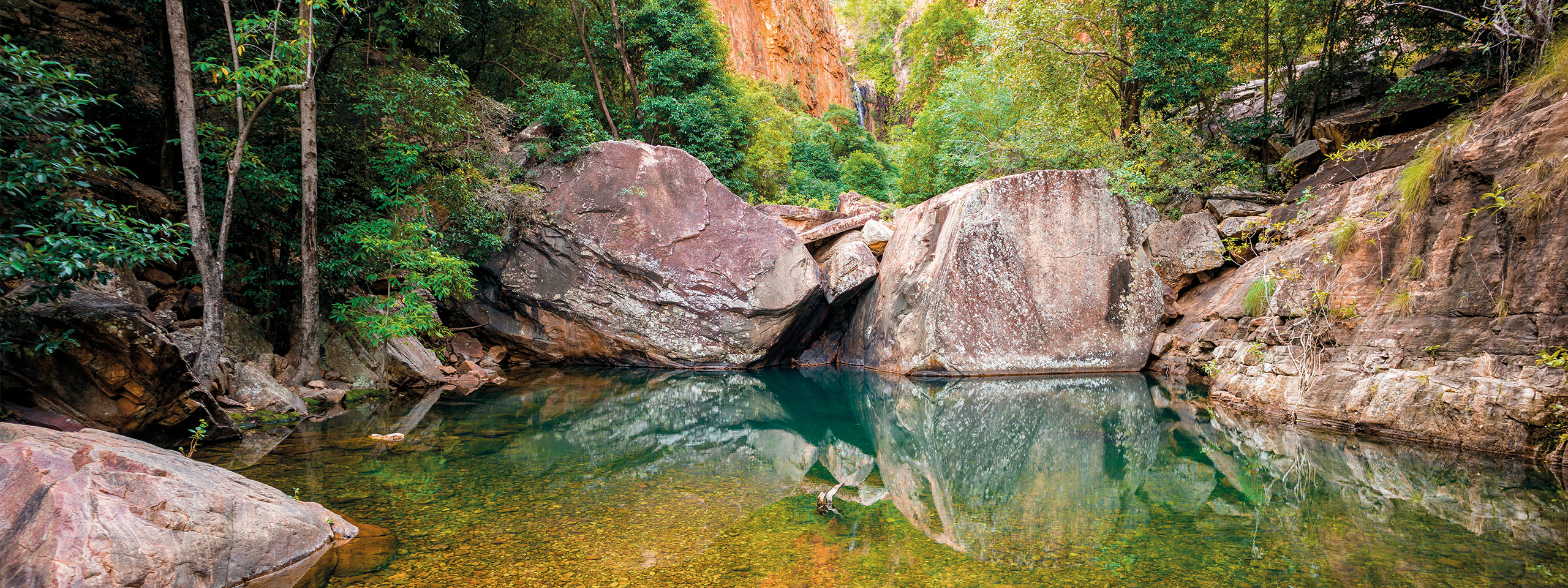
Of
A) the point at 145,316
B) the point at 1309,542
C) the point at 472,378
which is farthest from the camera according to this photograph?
the point at 472,378

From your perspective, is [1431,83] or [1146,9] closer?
[1431,83]

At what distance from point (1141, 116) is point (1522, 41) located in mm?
7392

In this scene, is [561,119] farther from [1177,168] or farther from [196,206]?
[1177,168]

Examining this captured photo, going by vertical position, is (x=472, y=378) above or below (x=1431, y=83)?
below

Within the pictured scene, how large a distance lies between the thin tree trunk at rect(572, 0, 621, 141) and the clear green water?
35.8 ft

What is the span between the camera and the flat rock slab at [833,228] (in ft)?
50.8

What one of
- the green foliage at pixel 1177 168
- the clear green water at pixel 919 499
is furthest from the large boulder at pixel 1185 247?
the clear green water at pixel 919 499

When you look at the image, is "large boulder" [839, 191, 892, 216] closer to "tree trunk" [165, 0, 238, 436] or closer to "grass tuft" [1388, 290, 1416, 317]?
"grass tuft" [1388, 290, 1416, 317]

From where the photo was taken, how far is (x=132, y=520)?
3176mm

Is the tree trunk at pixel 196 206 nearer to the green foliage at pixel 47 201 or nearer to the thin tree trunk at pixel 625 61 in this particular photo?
the green foliage at pixel 47 201

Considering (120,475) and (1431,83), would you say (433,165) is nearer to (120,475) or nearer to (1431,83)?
(120,475)

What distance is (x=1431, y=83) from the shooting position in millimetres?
9445

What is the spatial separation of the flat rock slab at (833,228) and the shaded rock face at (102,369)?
11.4 meters

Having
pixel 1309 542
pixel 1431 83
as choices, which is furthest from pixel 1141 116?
pixel 1309 542
